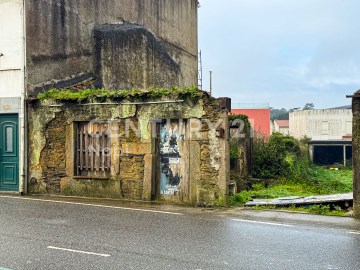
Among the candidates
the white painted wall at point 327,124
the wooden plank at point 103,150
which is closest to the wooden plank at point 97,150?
the wooden plank at point 103,150

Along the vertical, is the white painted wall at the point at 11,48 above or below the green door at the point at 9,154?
above

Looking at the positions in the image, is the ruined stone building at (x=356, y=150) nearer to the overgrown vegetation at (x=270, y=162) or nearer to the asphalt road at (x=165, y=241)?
the asphalt road at (x=165, y=241)

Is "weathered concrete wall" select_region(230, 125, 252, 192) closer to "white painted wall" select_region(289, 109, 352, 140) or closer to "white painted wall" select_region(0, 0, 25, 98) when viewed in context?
"white painted wall" select_region(0, 0, 25, 98)

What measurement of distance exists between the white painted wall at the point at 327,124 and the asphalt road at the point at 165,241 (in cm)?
5014

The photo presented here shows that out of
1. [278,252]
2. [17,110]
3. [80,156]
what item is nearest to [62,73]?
[17,110]

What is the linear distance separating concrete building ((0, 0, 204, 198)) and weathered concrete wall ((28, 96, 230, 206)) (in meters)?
0.44

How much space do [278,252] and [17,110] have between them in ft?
35.9

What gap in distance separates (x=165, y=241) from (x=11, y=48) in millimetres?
10151

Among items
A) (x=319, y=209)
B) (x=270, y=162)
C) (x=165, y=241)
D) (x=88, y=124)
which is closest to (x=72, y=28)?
(x=88, y=124)

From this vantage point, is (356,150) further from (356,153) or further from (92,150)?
(92,150)

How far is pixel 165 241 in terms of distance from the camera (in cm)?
834

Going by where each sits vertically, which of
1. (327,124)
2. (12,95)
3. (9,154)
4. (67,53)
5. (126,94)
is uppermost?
(67,53)

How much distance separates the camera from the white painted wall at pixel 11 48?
15.5m

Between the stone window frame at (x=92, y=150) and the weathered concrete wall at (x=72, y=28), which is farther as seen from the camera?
the weathered concrete wall at (x=72, y=28)
